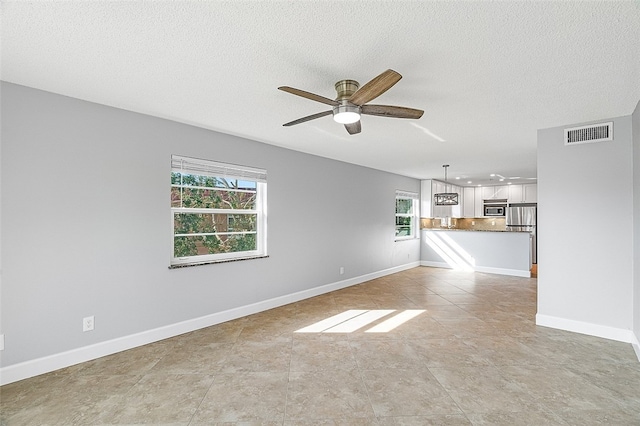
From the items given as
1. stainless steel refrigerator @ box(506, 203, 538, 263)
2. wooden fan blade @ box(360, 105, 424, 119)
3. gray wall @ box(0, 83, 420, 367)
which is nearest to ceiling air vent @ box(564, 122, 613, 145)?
wooden fan blade @ box(360, 105, 424, 119)

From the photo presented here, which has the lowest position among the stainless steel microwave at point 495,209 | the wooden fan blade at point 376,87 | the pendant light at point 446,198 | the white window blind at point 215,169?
the stainless steel microwave at point 495,209

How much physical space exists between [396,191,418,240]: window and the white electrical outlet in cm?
610

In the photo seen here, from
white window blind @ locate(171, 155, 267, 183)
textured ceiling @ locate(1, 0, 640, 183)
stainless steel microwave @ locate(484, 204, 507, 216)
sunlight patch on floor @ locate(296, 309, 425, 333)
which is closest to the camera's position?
textured ceiling @ locate(1, 0, 640, 183)

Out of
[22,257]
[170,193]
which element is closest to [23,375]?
[22,257]

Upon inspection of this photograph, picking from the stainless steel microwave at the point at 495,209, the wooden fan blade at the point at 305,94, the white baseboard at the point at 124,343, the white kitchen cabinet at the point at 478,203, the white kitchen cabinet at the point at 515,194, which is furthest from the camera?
the white kitchen cabinet at the point at 478,203

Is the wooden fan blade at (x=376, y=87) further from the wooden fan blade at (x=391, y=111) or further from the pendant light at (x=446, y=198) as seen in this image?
the pendant light at (x=446, y=198)

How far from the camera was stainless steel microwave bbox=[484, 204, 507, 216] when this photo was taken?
9.02 meters

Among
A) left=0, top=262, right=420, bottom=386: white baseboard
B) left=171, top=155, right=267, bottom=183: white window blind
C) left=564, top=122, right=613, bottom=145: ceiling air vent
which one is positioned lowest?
left=0, top=262, right=420, bottom=386: white baseboard

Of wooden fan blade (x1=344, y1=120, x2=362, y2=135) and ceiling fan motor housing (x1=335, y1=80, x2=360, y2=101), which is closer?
ceiling fan motor housing (x1=335, y1=80, x2=360, y2=101)

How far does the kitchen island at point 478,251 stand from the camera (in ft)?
22.1

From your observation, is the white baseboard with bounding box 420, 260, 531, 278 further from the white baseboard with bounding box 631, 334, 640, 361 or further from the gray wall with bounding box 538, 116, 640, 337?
the white baseboard with bounding box 631, 334, 640, 361

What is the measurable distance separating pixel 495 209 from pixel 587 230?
20.3 ft

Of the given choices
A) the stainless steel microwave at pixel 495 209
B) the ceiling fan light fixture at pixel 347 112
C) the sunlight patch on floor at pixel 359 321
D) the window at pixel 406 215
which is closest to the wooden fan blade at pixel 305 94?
the ceiling fan light fixture at pixel 347 112

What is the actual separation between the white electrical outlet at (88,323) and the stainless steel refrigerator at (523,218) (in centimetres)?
962
